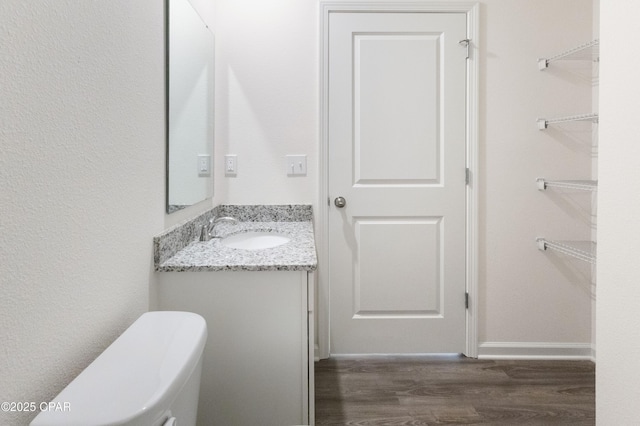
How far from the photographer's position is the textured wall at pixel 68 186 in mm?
761

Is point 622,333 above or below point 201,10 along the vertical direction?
below

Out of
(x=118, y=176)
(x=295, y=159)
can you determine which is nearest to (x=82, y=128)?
(x=118, y=176)

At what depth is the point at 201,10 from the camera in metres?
2.11

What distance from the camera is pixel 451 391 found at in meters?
2.12

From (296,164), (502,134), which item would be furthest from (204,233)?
(502,134)

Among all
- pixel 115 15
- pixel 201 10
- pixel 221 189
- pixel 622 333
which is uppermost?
pixel 201 10

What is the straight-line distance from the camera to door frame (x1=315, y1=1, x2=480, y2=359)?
241 cm

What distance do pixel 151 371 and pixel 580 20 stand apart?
2765 mm

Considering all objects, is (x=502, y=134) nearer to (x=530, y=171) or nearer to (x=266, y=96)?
(x=530, y=171)

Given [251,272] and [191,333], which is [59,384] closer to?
[191,333]

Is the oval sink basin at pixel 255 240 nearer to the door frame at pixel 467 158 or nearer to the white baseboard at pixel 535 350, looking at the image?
the door frame at pixel 467 158

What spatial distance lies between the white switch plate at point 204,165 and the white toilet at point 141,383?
3.55ft

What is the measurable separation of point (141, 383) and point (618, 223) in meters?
1.22

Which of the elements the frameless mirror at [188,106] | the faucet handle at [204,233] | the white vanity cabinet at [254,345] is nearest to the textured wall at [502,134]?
the frameless mirror at [188,106]
